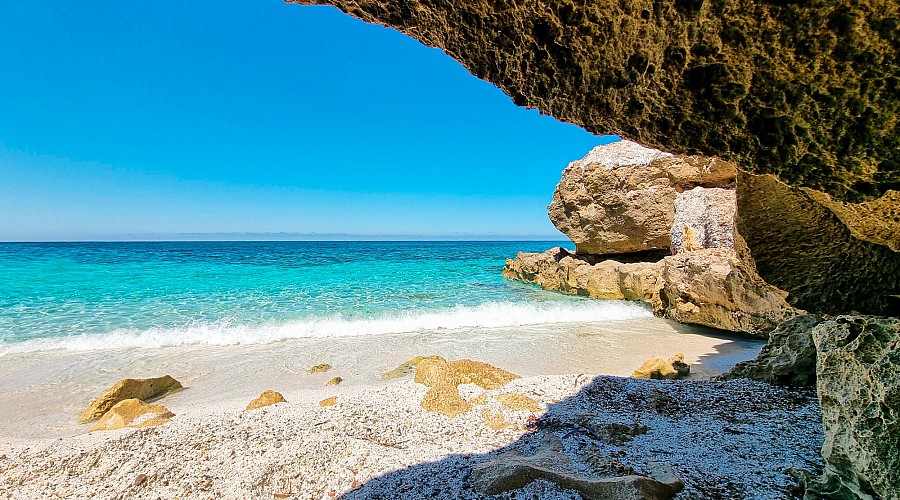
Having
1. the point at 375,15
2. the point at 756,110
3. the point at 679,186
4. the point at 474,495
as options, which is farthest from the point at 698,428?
the point at 679,186

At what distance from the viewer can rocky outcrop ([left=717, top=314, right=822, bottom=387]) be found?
11.5ft

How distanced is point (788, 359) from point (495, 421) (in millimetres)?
2908

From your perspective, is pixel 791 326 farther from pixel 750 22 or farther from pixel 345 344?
pixel 345 344

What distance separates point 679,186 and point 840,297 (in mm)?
10660

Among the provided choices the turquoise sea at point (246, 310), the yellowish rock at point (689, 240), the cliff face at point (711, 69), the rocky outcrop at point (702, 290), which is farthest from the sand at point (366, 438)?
the yellowish rock at point (689, 240)

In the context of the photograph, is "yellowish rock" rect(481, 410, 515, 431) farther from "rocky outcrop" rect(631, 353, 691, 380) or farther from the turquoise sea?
the turquoise sea

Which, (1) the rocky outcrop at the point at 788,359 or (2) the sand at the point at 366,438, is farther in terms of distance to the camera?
(1) the rocky outcrop at the point at 788,359

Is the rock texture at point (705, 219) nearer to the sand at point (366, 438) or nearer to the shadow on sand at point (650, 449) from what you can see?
the sand at point (366, 438)

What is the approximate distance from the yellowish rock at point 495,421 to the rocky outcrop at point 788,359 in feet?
8.65

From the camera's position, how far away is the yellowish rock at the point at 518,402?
136 inches

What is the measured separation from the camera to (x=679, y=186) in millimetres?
12047

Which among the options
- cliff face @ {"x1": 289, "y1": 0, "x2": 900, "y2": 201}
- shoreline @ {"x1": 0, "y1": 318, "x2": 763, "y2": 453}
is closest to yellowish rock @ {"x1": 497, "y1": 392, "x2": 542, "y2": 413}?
shoreline @ {"x1": 0, "y1": 318, "x2": 763, "y2": 453}

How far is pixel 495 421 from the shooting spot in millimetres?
3262

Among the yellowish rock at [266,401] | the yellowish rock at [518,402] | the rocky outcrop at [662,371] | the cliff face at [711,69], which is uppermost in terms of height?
the cliff face at [711,69]
